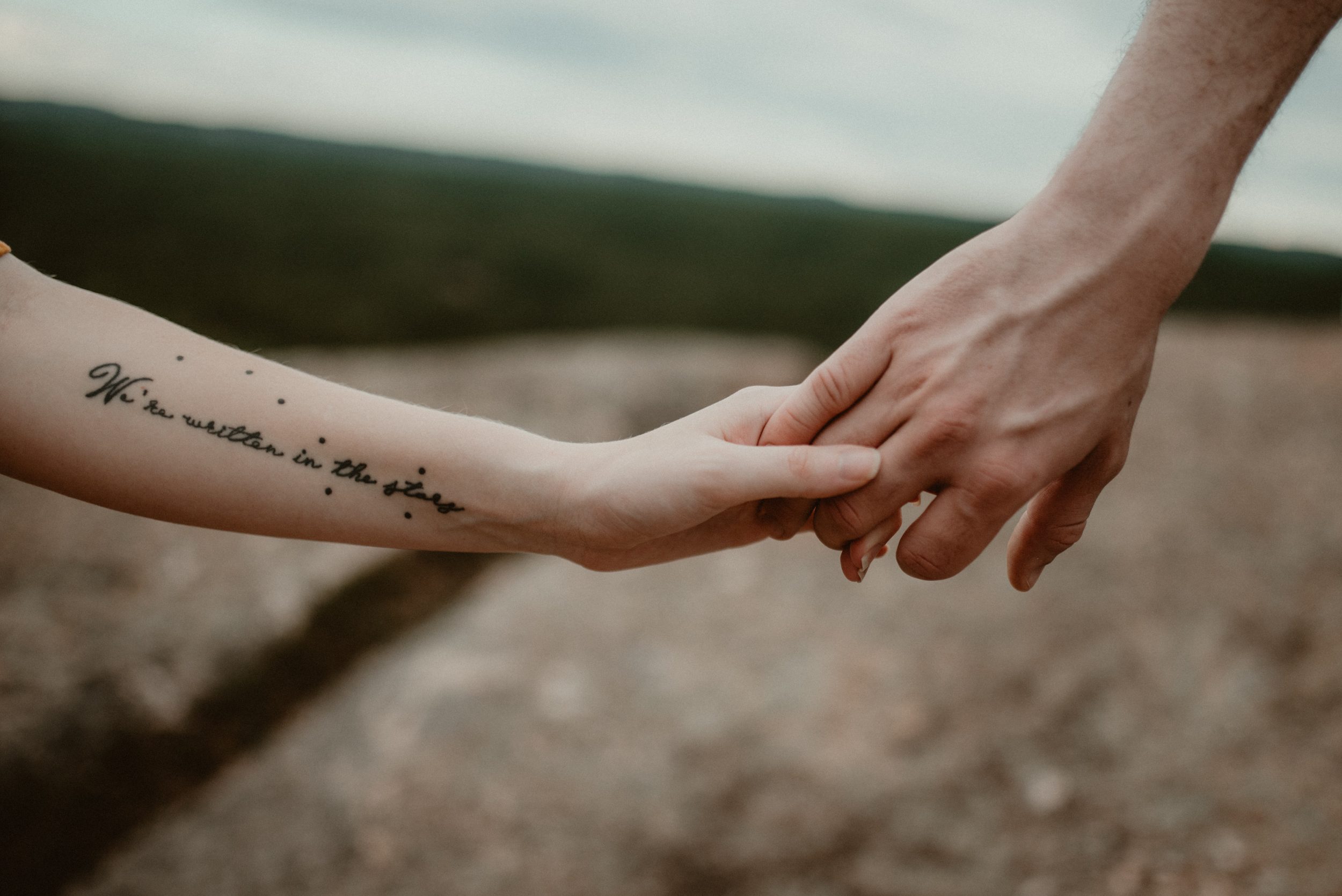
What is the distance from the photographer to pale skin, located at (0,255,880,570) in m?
2.27

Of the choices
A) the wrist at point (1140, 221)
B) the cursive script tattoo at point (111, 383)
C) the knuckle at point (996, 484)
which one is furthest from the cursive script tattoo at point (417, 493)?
the wrist at point (1140, 221)

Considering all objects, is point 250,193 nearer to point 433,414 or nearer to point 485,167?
point 485,167

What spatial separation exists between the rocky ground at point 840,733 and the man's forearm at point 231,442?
1.78m

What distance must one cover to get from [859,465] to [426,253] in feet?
150

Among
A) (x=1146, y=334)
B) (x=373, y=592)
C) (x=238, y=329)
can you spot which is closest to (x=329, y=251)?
(x=238, y=329)

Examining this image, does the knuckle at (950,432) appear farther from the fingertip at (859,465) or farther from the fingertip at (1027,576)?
the fingertip at (1027,576)

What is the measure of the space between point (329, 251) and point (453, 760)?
143ft

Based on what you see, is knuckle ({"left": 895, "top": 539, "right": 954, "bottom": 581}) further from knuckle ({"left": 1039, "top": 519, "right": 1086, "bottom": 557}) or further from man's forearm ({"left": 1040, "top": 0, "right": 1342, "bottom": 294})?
man's forearm ({"left": 1040, "top": 0, "right": 1342, "bottom": 294})

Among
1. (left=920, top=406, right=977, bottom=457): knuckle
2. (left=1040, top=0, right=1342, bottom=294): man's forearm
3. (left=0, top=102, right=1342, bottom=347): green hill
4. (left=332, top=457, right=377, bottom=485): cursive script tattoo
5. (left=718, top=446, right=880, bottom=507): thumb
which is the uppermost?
(left=1040, top=0, right=1342, bottom=294): man's forearm

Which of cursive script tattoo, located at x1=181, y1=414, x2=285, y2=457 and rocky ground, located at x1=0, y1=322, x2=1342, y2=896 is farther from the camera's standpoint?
rocky ground, located at x1=0, y1=322, x2=1342, y2=896

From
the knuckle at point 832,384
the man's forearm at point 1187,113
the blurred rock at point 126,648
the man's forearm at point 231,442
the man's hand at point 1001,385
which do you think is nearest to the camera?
the man's forearm at point 1187,113

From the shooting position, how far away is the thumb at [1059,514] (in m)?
2.31

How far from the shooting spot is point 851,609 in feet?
15.4

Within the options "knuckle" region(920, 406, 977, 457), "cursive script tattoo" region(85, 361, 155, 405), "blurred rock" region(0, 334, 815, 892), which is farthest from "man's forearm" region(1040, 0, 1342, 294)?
"blurred rock" region(0, 334, 815, 892)
